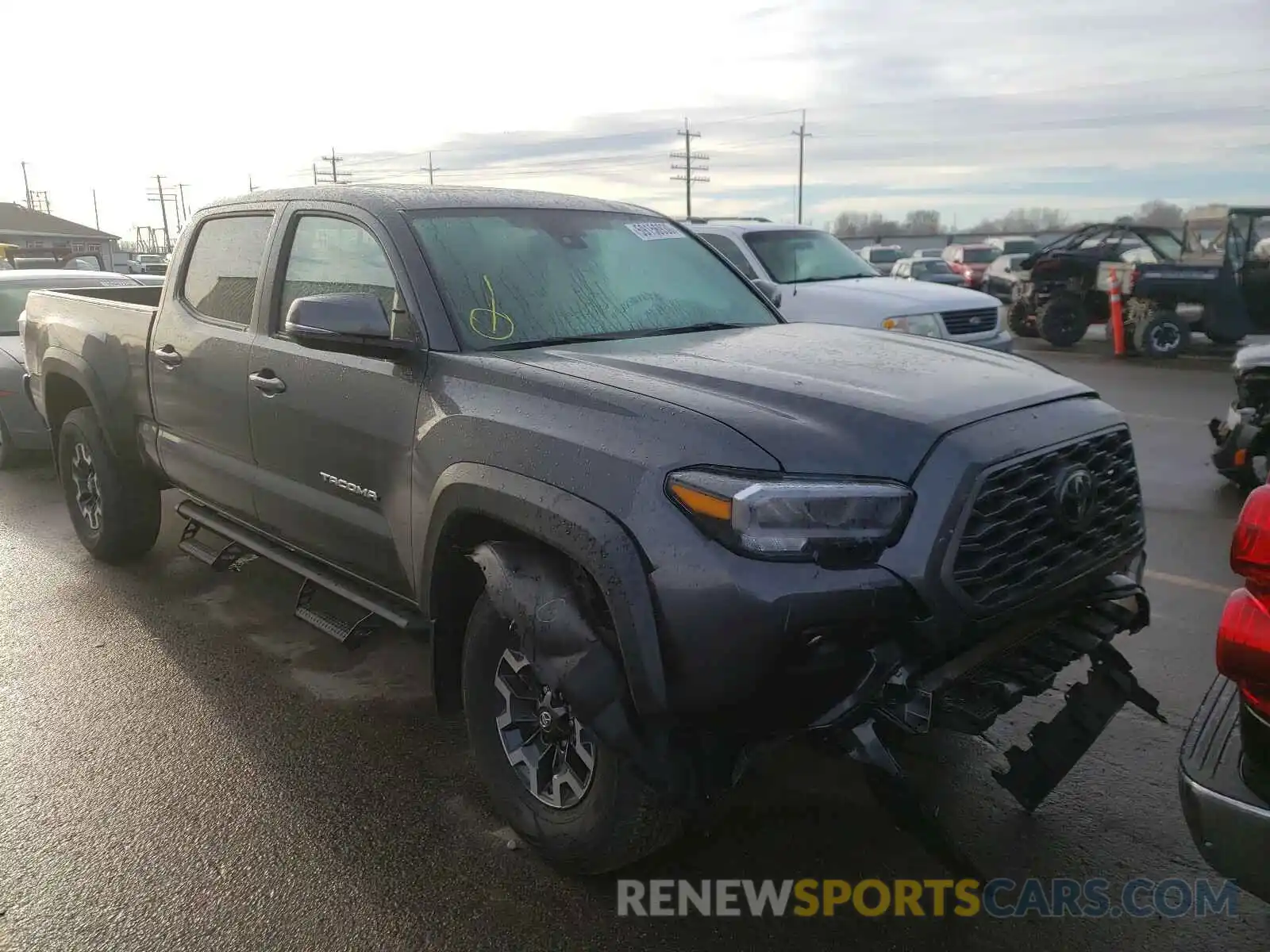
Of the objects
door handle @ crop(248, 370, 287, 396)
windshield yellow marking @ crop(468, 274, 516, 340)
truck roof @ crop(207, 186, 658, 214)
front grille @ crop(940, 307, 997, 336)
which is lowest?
front grille @ crop(940, 307, 997, 336)

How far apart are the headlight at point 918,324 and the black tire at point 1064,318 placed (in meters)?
8.79

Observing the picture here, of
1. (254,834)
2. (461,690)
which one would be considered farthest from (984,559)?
(254,834)

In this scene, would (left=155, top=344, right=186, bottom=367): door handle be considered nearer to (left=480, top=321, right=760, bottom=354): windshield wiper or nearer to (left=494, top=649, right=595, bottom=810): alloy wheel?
(left=480, top=321, right=760, bottom=354): windshield wiper

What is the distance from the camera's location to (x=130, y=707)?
3994mm

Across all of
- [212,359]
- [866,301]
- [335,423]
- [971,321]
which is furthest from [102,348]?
[971,321]

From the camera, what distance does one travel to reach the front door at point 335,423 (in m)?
3.28

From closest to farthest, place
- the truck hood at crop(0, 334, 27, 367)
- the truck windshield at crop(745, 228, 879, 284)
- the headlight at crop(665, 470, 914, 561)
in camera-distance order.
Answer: the headlight at crop(665, 470, 914, 561)
the truck hood at crop(0, 334, 27, 367)
the truck windshield at crop(745, 228, 879, 284)

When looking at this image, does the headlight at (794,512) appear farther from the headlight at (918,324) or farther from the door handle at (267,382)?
the headlight at (918,324)

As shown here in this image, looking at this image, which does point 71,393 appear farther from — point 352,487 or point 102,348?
point 352,487

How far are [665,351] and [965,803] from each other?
1.75 meters

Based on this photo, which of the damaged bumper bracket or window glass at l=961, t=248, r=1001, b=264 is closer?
the damaged bumper bracket

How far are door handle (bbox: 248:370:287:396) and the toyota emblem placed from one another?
2.71 m

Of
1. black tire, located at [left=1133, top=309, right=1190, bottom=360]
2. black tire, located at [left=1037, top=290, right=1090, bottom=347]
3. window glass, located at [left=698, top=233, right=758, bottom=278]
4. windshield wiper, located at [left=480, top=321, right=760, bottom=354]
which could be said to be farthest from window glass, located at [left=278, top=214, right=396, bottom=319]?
black tire, located at [left=1037, top=290, right=1090, bottom=347]

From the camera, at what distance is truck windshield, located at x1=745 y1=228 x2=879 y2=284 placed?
32.8 feet
